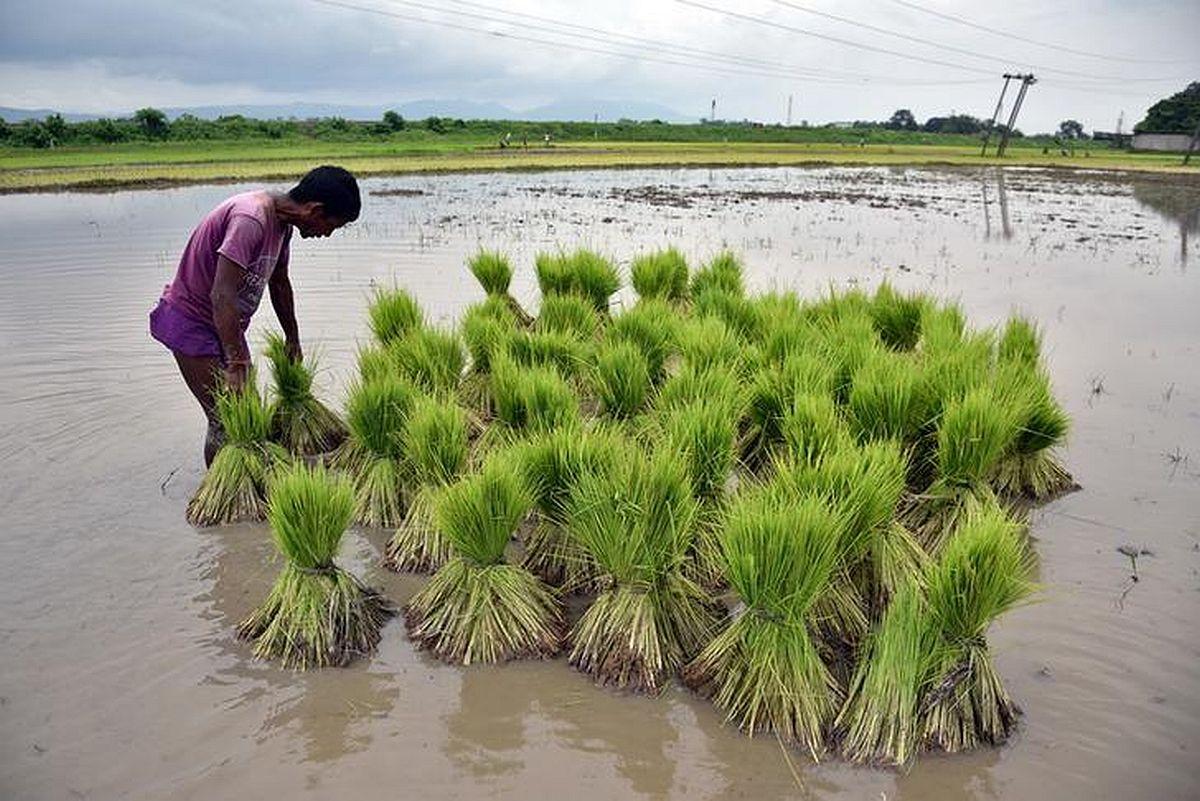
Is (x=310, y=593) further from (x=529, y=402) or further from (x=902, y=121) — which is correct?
(x=902, y=121)

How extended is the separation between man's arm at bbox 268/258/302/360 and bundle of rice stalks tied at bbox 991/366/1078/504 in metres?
4.38

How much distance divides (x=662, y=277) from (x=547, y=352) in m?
3.12

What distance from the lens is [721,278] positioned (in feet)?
26.3

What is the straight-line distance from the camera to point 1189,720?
3.04 m

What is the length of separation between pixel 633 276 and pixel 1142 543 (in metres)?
5.25

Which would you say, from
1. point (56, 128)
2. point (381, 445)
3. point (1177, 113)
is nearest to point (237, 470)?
point (381, 445)

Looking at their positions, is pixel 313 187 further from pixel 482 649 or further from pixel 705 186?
pixel 705 186

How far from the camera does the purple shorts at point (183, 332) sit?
4461 mm

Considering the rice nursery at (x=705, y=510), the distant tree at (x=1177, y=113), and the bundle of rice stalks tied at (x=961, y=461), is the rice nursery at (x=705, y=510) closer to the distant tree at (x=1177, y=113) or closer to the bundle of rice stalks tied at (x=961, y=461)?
the bundle of rice stalks tied at (x=961, y=461)

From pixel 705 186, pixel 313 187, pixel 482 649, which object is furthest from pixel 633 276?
pixel 705 186

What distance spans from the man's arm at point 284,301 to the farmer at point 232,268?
158 millimetres

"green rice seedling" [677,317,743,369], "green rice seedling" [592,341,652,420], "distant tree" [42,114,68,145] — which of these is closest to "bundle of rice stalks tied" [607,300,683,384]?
"green rice seedling" [677,317,743,369]

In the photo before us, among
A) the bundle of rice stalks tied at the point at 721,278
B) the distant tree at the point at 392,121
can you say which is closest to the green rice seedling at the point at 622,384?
the bundle of rice stalks tied at the point at 721,278

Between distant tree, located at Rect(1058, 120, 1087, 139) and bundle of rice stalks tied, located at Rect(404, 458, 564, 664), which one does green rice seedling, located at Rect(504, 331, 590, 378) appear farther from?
distant tree, located at Rect(1058, 120, 1087, 139)
